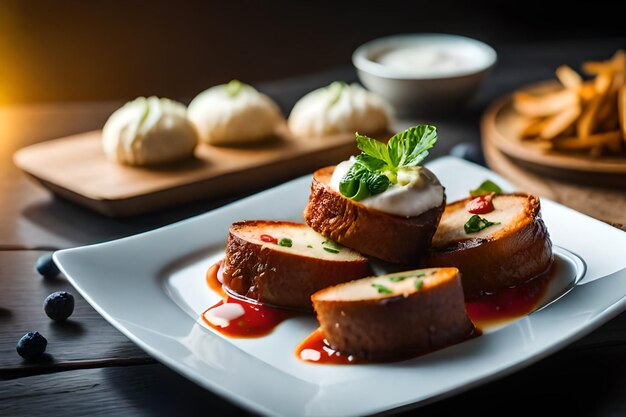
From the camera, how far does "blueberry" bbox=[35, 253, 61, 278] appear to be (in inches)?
128

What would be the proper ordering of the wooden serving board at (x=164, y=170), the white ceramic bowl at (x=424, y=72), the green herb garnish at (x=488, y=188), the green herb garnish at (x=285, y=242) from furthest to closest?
the white ceramic bowl at (x=424, y=72)
the wooden serving board at (x=164, y=170)
the green herb garnish at (x=488, y=188)
the green herb garnish at (x=285, y=242)

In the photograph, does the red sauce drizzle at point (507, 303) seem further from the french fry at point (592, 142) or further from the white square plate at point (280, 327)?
the french fry at point (592, 142)

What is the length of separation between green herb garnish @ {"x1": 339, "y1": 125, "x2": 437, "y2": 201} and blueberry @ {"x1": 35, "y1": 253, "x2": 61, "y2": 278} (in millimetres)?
1241

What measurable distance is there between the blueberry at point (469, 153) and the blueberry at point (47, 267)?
2329mm

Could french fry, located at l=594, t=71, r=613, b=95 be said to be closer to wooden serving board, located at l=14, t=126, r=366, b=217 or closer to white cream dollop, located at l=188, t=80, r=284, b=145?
wooden serving board, located at l=14, t=126, r=366, b=217

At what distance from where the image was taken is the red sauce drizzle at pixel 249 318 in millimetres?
2725

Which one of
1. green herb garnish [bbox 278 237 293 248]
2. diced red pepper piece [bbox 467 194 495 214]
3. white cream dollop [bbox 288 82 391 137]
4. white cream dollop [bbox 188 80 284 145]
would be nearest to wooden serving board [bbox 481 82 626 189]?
white cream dollop [bbox 288 82 391 137]

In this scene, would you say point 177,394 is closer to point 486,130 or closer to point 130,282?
point 130,282

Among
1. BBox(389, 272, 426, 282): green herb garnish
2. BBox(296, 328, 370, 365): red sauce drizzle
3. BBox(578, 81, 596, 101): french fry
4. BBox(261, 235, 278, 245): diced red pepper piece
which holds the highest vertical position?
BBox(261, 235, 278, 245): diced red pepper piece

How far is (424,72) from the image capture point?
5.37 meters

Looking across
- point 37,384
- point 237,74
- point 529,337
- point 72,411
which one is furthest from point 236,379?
point 237,74

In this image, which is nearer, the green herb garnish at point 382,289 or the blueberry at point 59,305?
the green herb garnish at point 382,289

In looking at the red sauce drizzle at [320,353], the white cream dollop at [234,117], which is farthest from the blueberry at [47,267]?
the white cream dollop at [234,117]

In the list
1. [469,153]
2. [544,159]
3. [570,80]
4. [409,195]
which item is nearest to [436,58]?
[570,80]
